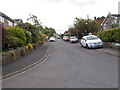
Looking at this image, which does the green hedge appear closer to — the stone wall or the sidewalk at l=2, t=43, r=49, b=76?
the stone wall

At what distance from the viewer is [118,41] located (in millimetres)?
15594

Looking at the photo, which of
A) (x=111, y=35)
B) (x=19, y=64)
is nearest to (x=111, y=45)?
(x=111, y=35)

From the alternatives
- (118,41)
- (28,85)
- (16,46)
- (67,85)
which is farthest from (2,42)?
(118,41)

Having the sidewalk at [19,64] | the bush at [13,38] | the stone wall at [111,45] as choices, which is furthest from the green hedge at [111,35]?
the bush at [13,38]

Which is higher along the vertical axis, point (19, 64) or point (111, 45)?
Answer: point (111, 45)

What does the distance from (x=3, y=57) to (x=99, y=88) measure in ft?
22.7

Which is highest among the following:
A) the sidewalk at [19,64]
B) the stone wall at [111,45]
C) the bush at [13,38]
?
the bush at [13,38]

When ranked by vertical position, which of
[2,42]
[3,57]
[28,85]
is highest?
[2,42]

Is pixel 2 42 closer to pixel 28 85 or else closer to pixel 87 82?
pixel 28 85

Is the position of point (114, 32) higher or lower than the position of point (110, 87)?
higher

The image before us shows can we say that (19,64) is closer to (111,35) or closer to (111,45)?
(111,45)

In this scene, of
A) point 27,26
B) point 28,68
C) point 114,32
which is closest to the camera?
point 28,68

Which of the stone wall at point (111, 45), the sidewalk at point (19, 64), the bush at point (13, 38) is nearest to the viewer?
the sidewalk at point (19, 64)

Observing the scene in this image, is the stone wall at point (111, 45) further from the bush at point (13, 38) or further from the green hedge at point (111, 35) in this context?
the bush at point (13, 38)
